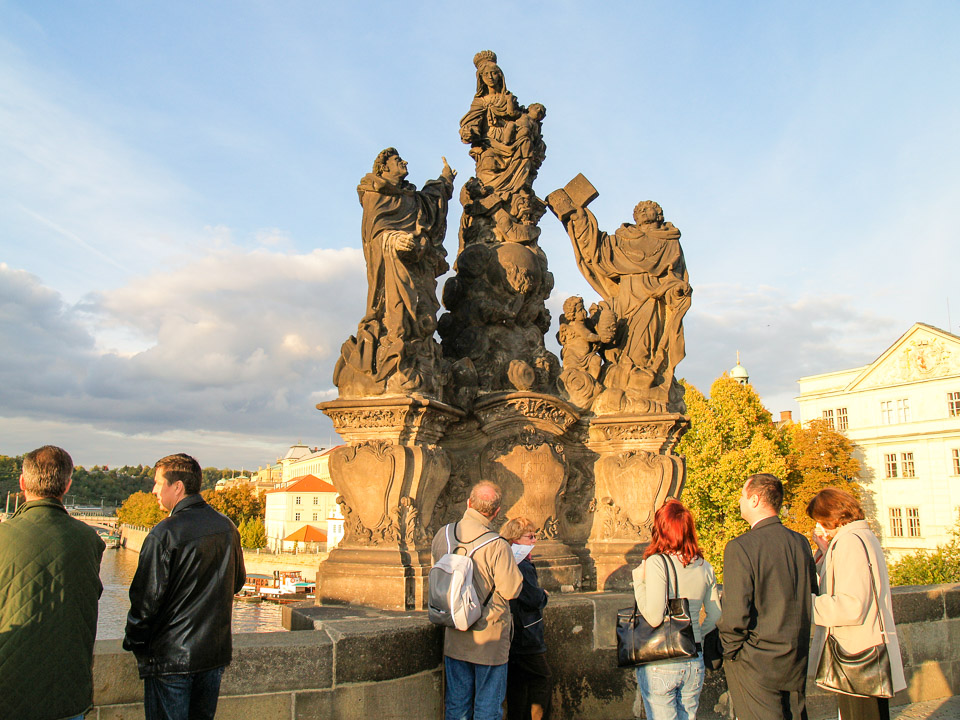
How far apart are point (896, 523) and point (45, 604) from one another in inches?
1628

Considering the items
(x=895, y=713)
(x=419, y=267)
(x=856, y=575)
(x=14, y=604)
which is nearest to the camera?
(x=14, y=604)

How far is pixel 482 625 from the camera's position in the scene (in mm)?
3879

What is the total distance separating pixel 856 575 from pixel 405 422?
3.32 m

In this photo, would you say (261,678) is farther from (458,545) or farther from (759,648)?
(759,648)

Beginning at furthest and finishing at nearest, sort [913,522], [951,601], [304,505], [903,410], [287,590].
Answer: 1. [304,505]
2. [903,410]
3. [913,522]
4. [287,590]
5. [951,601]

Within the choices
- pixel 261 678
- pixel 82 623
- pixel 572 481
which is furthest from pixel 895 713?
pixel 82 623

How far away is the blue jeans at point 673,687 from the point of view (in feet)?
12.0

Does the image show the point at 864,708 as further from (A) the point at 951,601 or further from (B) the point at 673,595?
(A) the point at 951,601

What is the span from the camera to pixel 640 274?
735 cm

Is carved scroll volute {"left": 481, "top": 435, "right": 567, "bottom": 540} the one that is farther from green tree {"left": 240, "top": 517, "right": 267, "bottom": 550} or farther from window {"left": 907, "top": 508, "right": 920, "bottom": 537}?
green tree {"left": 240, "top": 517, "right": 267, "bottom": 550}

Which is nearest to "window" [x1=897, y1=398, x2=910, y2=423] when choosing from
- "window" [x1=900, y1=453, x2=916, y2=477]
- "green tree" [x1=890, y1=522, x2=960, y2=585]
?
"window" [x1=900, y1=453, x2=916, y2=477]

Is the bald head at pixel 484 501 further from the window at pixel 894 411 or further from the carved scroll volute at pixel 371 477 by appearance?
the window at pixel 894 411

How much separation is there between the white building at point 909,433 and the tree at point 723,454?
8.15 metres

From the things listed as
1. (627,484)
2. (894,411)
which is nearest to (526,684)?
(627,484)
